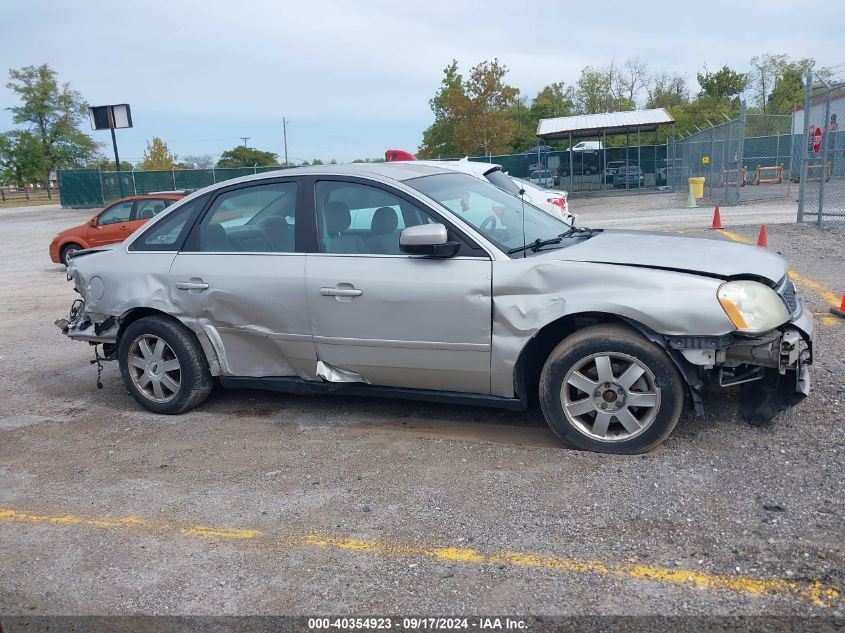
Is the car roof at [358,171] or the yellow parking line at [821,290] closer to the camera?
the car roof at [358,171]

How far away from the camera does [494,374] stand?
4.42 metres

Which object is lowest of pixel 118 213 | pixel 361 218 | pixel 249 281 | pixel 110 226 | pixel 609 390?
pixel 609 390

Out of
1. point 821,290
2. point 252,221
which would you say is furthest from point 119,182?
point 821,290

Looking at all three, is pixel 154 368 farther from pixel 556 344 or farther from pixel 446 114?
pixel 446 114

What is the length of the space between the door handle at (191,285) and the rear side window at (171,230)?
31 centimetres

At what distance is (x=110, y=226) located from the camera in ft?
52.0

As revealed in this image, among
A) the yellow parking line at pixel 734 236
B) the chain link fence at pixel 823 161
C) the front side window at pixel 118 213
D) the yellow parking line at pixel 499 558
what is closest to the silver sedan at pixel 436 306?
the yellow parking line at pixel 499 558

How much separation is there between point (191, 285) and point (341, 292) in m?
1.23

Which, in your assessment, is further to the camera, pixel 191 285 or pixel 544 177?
pixel 544 177

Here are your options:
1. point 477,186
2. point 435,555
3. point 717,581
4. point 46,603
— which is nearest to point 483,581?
point 435,555

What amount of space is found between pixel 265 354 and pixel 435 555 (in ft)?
7.50

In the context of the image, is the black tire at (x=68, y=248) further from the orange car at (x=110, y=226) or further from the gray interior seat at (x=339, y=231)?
the gray interior seat at (x=339, y=231)

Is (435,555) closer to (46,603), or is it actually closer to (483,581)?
(483,581)

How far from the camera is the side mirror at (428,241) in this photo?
4.34 m
